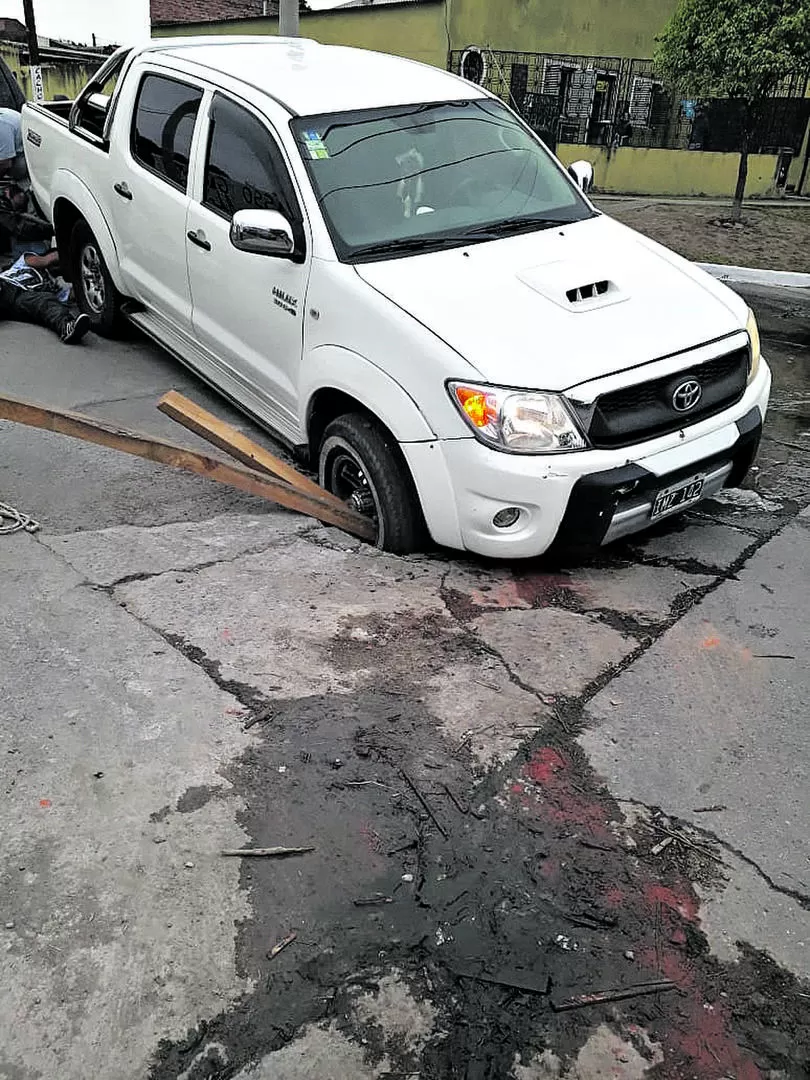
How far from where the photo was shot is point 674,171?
17.0m

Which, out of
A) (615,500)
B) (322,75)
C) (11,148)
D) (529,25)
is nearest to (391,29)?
(529,25)

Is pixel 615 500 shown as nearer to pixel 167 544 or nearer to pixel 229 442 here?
pixel 229 442

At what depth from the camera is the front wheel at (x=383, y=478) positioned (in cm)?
394

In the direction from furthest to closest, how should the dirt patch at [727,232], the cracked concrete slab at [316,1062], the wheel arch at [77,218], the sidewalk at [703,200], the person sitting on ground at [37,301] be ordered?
1. the sidewalk at [703,200]
2. the dirt patch at [727,232]
3. the person sitting on ground at [37,301]
4. the wheel arch at [77,218]
5. the cracked concrete slab at [316,1062]

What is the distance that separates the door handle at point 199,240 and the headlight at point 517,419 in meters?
2.09

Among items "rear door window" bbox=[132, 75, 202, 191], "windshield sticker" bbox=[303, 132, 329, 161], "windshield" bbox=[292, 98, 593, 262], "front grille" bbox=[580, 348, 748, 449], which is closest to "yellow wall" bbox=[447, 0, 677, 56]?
"rear door window" bbox=[132, 75, 202, 191]

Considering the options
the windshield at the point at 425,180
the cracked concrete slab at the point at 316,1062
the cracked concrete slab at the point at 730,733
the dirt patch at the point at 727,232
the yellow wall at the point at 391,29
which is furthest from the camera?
the yellow wall at the point at 391,29

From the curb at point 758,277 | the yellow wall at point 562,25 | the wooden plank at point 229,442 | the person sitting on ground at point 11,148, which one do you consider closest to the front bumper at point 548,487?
Result: the wooden plank at point 229,442

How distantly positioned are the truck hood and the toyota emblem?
0.51 ft

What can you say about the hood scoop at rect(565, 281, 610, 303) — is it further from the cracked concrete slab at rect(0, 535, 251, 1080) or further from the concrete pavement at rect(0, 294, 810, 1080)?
the cracked concrete slab at rect(0, 535, 251, 1080)

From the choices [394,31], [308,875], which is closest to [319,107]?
[308,875]

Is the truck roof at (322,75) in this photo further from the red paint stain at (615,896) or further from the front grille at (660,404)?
the red paint stain at (615,896)

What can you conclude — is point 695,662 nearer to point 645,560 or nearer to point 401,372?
point 645,560

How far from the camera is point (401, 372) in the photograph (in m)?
3.75
